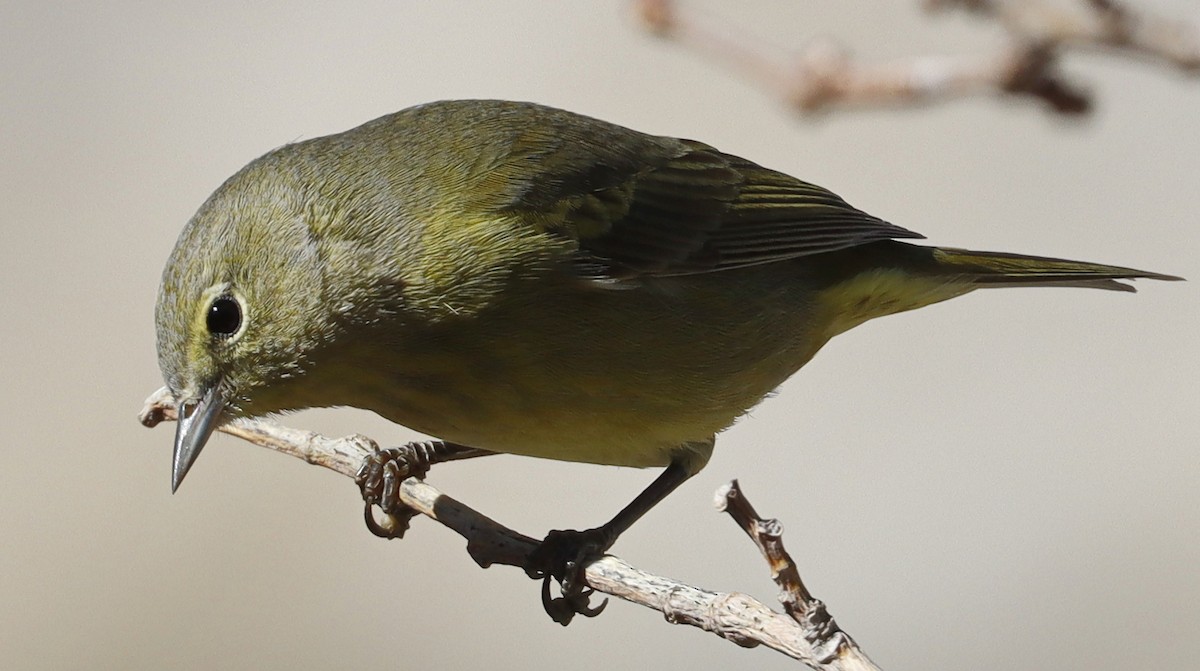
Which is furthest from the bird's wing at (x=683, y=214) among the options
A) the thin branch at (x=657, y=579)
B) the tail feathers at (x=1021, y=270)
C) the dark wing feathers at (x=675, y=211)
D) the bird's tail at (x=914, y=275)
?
the thin branch at (x=657, y=579)

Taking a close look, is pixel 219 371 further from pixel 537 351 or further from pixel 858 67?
pixel 858 67

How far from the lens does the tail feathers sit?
4363 mm

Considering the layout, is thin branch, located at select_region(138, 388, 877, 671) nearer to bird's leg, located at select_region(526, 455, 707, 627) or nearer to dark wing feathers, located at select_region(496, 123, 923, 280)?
bird's leg, located at select_region(526, 455, 707, 627)

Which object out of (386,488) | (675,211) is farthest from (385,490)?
(675,211)

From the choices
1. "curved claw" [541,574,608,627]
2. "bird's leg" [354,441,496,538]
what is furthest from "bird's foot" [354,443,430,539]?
"curved claw" [541,574,608,627]

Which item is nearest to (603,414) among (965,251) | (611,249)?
(611,249)

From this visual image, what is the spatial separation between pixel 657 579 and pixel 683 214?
1.26 m

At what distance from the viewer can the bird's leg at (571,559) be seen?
3934 mm

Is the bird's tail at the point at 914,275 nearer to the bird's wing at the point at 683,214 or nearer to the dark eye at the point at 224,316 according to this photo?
the bird's wing at the point at 683,214

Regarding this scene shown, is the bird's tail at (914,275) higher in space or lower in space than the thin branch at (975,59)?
lower

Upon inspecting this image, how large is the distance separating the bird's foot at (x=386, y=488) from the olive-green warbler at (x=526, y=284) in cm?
5

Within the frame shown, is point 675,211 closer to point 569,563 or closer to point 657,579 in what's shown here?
point 569,563

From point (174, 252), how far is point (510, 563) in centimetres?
122

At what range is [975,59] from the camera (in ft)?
10.7
